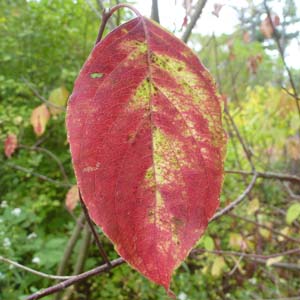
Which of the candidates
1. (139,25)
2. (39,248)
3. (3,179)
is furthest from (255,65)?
(139,25)

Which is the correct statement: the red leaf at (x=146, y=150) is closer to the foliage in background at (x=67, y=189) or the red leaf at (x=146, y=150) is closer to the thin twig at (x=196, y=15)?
the thin twig at (x=196, y=15)

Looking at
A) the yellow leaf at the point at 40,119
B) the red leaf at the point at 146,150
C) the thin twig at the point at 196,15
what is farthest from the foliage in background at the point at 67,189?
the red leaf at the point at 146,150

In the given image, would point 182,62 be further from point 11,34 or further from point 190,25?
point 11,34

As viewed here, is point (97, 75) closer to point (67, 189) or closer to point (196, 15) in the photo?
point (196, 15)

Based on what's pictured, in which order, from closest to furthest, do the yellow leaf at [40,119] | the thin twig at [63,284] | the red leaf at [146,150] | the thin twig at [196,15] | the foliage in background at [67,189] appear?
the red leaf at [146,150] → the thin twig at [63,284] → the thin twig at [196,15] → the yellow leaf at [40,119] → the foliage in background at [67,189]

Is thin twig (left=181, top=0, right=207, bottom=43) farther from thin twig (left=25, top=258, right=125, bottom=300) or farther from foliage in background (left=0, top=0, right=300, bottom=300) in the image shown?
foliage in background (left=0, top=0, right=300, bottom=300)

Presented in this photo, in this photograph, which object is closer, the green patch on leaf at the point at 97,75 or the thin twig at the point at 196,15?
the green patch on leaf at the point at 97,75

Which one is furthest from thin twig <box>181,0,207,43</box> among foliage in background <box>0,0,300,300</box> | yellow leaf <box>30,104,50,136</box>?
foliage in background <box>0,0,300,300</box>

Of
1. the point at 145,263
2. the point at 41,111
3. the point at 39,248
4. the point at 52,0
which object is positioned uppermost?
the point at 52,0
